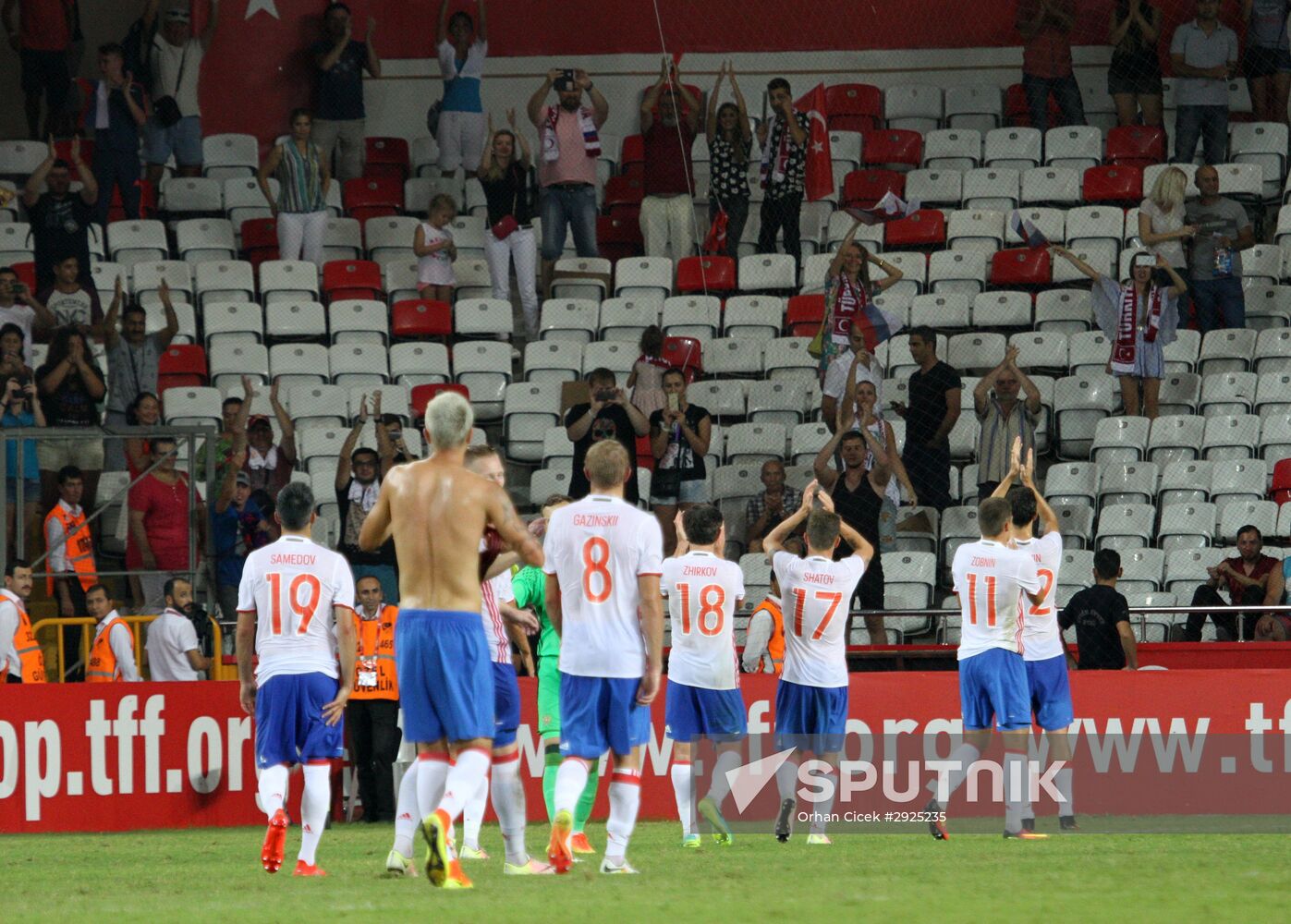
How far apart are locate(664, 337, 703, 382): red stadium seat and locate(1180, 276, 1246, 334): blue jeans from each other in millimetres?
4870

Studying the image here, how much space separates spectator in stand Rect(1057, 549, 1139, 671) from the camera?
13.6 metres

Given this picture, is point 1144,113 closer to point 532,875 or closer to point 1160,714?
point 1160,714

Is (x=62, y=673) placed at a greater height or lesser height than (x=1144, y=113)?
lesser

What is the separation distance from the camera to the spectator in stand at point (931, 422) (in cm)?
1686

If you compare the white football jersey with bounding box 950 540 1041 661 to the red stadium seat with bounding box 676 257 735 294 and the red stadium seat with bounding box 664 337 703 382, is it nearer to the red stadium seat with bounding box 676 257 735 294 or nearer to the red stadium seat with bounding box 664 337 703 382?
the red stadium seat with bounding box 664 337 703 382

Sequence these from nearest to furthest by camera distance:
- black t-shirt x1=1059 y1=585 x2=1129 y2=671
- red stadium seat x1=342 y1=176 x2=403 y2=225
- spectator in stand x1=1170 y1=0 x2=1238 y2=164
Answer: black t-shirt x1=1059 y1=585 x2=1129 y2=671, spectator in stand x1=1170 y1=0 x2=1238 y2=164, red stadium seat x1=342 y1=176 x2=403 y2=225

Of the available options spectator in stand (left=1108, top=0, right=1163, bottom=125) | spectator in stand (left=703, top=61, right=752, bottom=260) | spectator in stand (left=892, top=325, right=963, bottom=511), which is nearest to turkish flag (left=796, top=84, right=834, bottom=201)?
spectator in stand (left=703, top=61, right=752, bottom=260)

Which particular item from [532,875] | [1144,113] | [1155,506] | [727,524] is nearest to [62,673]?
[727,524]

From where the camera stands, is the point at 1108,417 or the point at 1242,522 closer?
the point at 1242,522

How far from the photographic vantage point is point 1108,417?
17.7 metres

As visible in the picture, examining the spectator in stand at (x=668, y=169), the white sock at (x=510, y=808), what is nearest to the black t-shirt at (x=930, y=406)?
the spectator in stand at (x=668, y=169)

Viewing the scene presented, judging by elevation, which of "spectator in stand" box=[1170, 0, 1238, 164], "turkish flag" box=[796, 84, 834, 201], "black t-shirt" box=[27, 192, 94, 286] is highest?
"spectator in stand" box=[1170, 0, 1238, 164]

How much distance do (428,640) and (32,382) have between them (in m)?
10.0

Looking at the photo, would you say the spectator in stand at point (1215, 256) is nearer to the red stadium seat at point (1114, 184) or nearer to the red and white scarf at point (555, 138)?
the red stadium seat at point (1114, 184)
